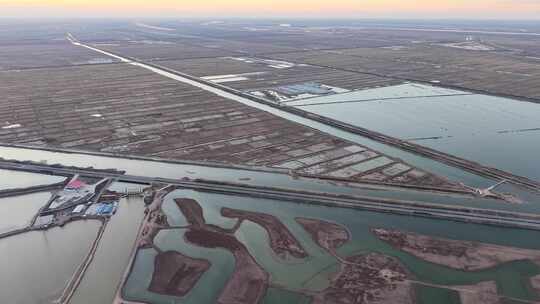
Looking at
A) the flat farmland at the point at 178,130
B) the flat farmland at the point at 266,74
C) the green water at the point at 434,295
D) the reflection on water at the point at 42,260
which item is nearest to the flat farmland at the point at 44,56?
the flat farmland at the point at 266,74

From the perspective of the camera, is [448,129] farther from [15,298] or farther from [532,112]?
[15,298]

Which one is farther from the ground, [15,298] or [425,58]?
[425,58]

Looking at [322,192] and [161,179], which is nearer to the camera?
[322,192]

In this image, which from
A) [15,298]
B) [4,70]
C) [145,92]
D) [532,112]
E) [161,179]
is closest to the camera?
[15,298]

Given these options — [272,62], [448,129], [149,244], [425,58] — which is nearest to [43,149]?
[149,244]

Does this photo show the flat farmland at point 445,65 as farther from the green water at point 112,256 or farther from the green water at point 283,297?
the green water at point 112,256

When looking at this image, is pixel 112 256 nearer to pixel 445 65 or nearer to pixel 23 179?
pixel 23 179

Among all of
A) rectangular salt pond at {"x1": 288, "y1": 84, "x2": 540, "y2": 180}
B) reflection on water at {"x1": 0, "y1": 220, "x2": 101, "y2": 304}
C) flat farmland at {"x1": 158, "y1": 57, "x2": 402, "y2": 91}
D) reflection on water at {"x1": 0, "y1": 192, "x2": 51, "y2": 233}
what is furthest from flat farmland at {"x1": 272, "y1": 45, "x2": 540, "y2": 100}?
reflection on water at {"x1": 0, "y1": 192, "x2": 51, "y2": 233}

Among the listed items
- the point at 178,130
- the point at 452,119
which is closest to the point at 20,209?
the point at 178,130
